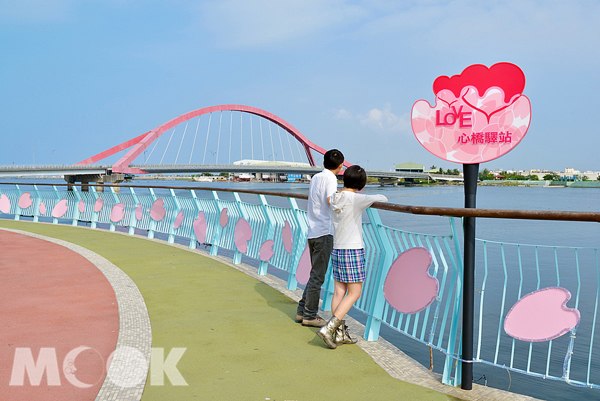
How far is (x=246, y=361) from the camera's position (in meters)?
3.38

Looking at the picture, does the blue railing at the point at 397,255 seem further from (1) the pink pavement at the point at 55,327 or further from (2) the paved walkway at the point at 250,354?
(1) the pink pavement at the point at 55,327

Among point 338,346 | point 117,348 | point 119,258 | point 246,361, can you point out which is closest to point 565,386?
point 338,346

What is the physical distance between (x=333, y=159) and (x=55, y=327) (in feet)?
8.44

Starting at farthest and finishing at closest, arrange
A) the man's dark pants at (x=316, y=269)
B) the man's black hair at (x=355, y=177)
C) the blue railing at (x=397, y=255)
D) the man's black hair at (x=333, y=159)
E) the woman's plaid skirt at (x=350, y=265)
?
the man's dark pants at (x=316, y=269) → the man's black hair at (x=333, y=159) → the woman's plaid skirt at (x=350, y=265) → the man's black hair at (x=355, y=177) → the blue railing at (x=397, y=255)

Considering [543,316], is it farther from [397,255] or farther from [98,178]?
[98,178]

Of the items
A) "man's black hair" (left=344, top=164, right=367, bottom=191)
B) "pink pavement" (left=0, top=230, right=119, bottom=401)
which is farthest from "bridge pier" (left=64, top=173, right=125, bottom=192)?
"man's black hair" (left=344, top=164, right=367, bottom=191)

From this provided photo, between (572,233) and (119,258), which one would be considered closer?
(119,258)

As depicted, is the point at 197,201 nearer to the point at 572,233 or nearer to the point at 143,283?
the point at 143,283

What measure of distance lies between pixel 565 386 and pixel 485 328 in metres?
2.08

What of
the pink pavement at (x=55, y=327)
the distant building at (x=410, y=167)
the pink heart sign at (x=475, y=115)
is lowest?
the pink pavement at (x=55, y=327)

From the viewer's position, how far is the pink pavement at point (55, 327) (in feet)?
9.78

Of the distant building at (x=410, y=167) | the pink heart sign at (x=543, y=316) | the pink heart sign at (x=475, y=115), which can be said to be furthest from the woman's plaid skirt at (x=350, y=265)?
the distant building at (x=410, y=167)

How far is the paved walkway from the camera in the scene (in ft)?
9.54

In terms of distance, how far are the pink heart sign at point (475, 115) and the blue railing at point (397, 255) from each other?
0.67 meters
